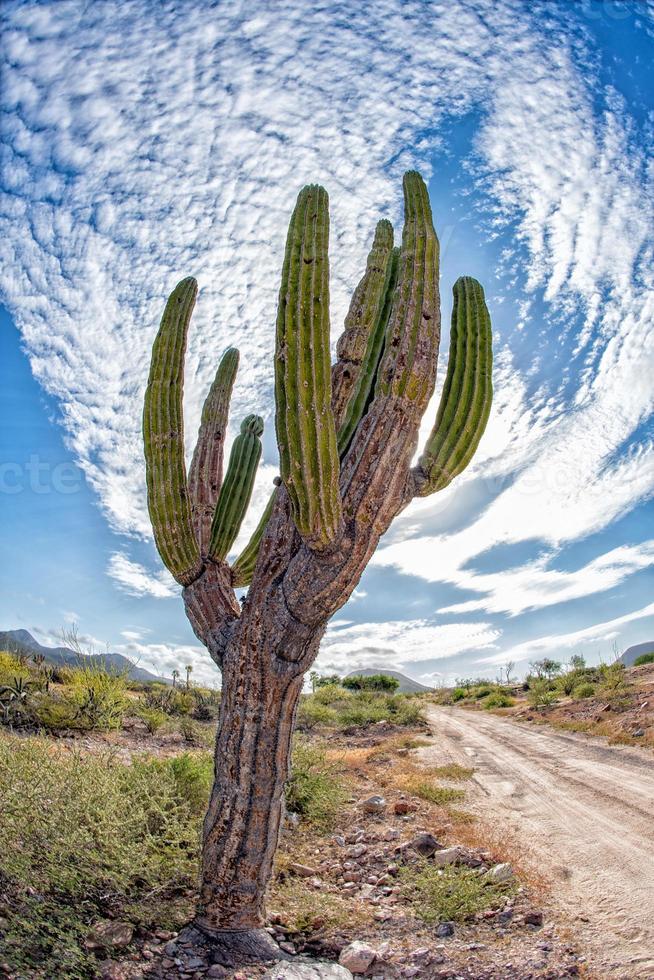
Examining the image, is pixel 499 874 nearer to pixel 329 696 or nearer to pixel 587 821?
pixel 587 821

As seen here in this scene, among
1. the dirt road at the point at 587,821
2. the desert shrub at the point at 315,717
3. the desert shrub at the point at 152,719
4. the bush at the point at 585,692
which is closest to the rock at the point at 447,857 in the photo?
the dirt road at the point at 587,821

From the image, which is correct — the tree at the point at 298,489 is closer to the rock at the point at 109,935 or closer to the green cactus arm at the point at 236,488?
the green cactus arm at the point at 236,488

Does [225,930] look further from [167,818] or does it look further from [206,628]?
[206,628]

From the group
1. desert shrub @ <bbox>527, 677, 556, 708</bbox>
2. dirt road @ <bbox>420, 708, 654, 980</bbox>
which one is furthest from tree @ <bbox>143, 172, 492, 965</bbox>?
desert shrub @ <bbox>527, 677, 556, 708</bbox>

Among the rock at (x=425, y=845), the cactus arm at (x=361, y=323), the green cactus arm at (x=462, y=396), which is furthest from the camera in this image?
the rock at (x=425, y=845)

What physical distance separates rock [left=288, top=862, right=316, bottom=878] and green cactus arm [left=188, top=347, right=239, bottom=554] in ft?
10.6

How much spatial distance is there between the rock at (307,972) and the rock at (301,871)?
203 cm

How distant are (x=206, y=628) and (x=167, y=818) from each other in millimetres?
1931

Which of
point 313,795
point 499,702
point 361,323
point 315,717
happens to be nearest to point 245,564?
point 361,323

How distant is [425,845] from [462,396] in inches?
187

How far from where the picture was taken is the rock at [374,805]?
830cm

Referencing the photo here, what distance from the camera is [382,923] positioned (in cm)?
499

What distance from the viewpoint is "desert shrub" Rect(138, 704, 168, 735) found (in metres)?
12.5

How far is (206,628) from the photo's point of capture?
5.34 metres
